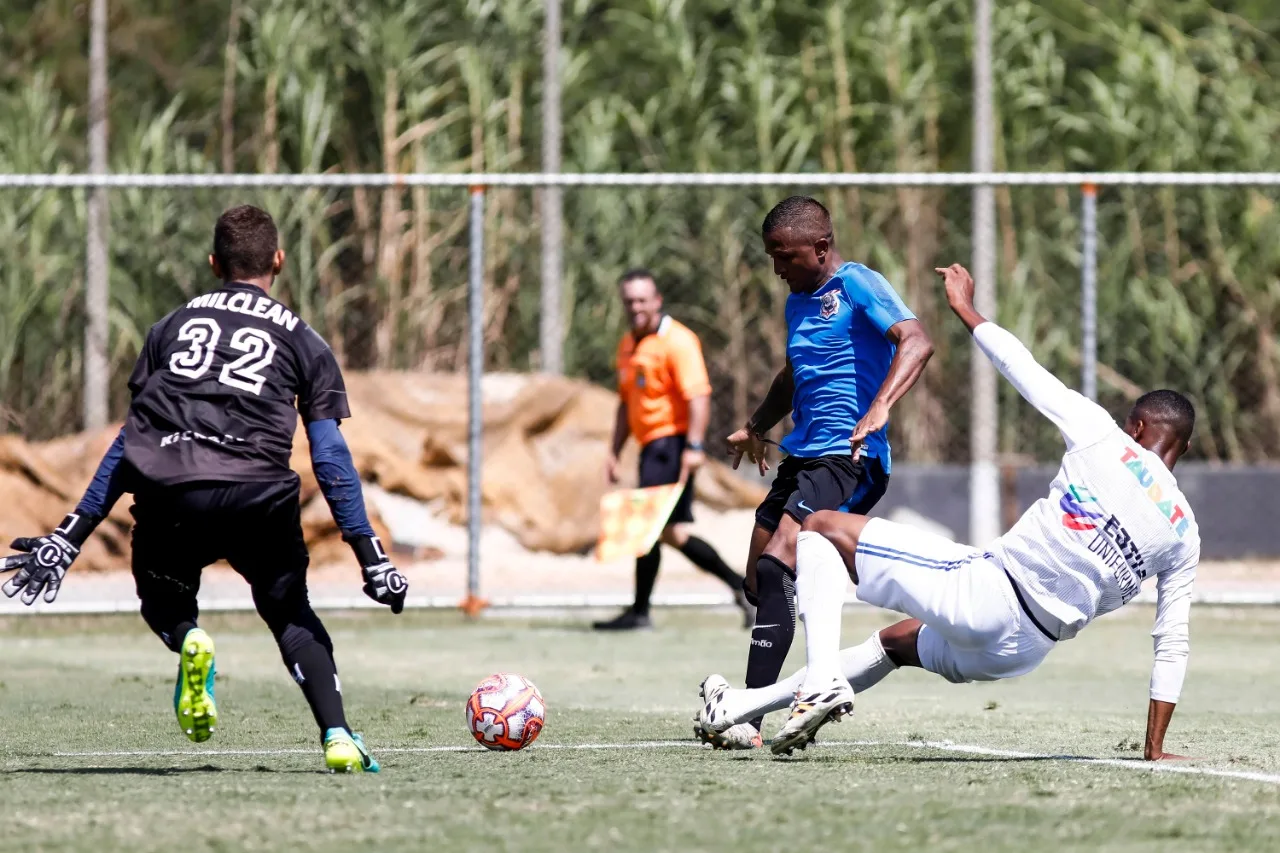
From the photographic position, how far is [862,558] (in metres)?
6.50

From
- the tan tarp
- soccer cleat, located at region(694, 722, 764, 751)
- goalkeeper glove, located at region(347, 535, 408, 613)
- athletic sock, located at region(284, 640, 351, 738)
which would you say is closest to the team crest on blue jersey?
soccer cleat, located at region(694, 722, 764, 751)

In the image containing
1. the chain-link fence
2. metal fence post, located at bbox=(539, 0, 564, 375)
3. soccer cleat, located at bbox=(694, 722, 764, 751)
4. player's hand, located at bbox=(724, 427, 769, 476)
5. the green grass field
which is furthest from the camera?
the chain-link fence

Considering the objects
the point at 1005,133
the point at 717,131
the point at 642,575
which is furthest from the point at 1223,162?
the point at 642,575

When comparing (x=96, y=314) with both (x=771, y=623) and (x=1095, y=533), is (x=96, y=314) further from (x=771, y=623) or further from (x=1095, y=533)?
(x=1095, y=533)

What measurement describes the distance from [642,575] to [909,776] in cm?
664

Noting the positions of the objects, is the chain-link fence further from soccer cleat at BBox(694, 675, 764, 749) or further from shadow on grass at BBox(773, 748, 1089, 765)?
shadow on grass at BBox(773, 748, 1089, 765)

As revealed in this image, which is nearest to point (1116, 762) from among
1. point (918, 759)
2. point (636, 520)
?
point (918, 759)

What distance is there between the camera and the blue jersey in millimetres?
7293

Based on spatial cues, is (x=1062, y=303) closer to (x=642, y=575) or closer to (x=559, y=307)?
(x=559, y=307)

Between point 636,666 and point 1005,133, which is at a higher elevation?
point 1005,133

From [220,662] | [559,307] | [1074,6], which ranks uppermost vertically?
[1074,6]

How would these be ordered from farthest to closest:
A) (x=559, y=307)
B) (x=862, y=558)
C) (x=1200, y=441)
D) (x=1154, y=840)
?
(x=1200, y=441) < (x=559, y=307) < (x=862, y=558) < (x=1154, y=840)

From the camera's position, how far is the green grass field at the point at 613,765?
192 inches

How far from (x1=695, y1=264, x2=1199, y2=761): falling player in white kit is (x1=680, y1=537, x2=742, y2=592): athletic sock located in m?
5.80
